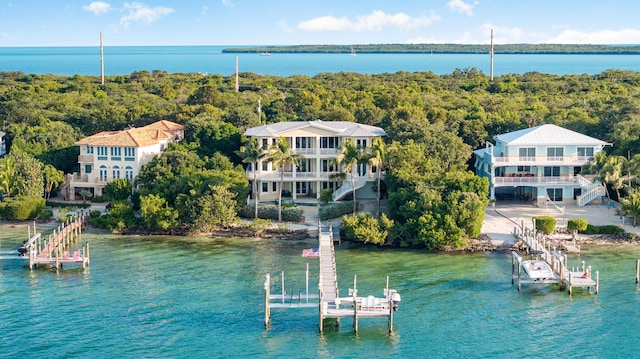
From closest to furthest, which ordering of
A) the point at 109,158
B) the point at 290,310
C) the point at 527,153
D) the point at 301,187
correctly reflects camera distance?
the point at 290,310 < the point at 527,153 < the point at 301,187 < the point at 109,158

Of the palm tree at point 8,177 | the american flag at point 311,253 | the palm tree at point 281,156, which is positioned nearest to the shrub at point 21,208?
the palm tree at point 8,177

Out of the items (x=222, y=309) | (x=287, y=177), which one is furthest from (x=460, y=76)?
(x=222, y=309)

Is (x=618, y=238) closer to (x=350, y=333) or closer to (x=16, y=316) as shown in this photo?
(x=350, y=333)

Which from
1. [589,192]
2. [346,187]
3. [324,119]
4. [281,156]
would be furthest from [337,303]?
[324,119]

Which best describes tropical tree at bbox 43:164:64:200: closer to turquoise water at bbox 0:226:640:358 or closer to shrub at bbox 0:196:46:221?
shrub at bbox 0:196:46:221

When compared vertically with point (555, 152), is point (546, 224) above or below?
below

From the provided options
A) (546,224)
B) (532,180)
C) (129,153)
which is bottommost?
(546,224)

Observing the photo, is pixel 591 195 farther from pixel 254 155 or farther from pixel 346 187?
pixel 254 155
